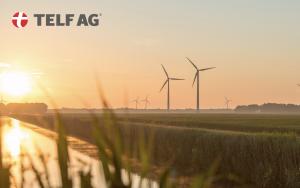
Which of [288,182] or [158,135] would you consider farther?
[158,135]

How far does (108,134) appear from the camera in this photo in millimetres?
2238

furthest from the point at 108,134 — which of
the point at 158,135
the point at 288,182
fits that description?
the point at 158,135

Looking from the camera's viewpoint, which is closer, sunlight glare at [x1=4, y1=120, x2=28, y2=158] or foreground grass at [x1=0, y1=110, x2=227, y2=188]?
foreground grass at [x1=0, y1=110, x2=227, y2=188]

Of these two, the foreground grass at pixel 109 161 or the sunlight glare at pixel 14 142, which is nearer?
the foreground grass at pixel 109 161

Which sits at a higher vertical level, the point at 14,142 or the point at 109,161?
the point at 109,161

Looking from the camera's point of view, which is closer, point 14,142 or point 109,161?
point 109,161

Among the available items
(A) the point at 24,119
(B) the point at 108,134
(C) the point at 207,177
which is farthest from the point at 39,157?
(A) the point at 24,119

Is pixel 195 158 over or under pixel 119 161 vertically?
under

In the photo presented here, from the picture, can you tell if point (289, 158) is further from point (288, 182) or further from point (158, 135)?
point (158, 135)

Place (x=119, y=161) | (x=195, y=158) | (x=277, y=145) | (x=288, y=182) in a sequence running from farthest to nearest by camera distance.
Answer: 1. (x=195, y=158)
2. (x=277, y=145)
3. (x=288, y=182)
4. (x=119, y=161)

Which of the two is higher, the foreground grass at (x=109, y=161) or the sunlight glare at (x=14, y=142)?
the foreground grass at (x=109, y=161)

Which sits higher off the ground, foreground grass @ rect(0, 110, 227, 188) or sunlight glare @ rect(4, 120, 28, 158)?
foreground grass @ rect(0, 110, 227, 188)

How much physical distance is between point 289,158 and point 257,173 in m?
2.09

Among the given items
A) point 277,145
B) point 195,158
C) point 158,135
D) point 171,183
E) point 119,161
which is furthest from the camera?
point 158,135
